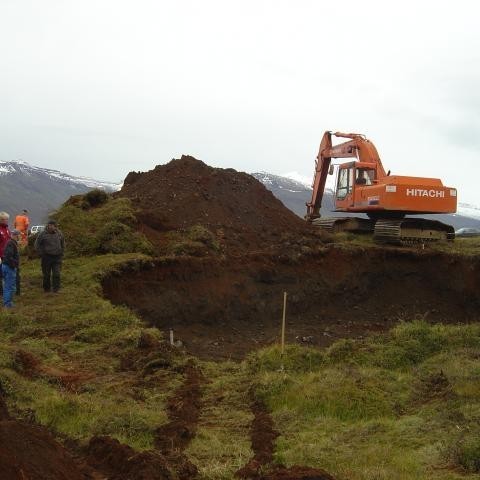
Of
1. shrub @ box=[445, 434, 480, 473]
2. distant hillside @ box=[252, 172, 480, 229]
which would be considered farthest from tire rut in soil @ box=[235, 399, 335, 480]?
distant hillside @ box=[252, 172, 480, 229]

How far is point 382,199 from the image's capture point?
734 inches

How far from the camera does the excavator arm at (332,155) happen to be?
20953 mm

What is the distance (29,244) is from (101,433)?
12.1 metres

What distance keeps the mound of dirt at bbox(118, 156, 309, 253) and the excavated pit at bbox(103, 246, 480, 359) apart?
1625 millimetres

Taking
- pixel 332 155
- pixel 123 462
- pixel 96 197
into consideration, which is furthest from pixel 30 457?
pixel 332 155

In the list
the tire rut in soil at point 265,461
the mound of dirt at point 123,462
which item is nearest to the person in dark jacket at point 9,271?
A: the tire rut in soil at point 265,461

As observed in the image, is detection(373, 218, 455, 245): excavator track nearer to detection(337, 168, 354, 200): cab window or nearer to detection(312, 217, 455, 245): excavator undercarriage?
detection(312, 217, 455, 245): excavator undercarriage

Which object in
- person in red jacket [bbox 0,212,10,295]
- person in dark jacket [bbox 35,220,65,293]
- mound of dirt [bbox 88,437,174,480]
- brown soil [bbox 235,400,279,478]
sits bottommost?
brown soil [bbox 235,400,279,478]

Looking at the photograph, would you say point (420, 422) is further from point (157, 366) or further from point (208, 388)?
point (157, 366)

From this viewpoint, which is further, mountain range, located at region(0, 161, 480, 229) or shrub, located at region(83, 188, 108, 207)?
mountain range, located at region(0, 161, 480, 229)

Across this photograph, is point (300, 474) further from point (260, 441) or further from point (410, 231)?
point (410, 231)

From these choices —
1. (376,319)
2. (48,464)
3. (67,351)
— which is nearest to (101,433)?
(48,464)

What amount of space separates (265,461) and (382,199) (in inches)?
523

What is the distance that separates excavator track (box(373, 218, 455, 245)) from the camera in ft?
61.6
